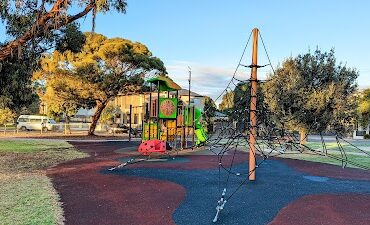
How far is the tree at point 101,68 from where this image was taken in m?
32.0

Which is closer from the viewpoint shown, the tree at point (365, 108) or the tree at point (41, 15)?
the tree at point (41, 15)

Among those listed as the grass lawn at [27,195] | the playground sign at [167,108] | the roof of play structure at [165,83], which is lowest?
the grass lawn at [27,195]

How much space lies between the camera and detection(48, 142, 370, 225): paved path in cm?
727

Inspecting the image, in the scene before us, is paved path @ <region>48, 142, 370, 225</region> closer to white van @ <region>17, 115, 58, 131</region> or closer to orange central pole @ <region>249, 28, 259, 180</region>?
orange central pole @ <region>249, 28, 259, 180</region>

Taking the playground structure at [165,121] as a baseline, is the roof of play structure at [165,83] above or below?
above

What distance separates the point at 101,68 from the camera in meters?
32.6

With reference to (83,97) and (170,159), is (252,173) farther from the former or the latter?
(83,97)

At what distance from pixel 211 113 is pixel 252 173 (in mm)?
35646

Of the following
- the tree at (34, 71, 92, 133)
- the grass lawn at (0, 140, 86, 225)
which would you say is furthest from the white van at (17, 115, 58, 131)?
the grass lawn at (0, 140, 86, 225)

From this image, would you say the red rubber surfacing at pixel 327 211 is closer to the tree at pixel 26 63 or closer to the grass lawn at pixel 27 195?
the grass lawn at pixel 27 195

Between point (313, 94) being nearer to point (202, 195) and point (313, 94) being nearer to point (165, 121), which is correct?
point (165, 121)

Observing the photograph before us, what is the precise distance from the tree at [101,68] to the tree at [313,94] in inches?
558

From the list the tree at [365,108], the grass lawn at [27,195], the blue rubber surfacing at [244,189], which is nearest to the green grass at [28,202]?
the grass lawn at [27,195]

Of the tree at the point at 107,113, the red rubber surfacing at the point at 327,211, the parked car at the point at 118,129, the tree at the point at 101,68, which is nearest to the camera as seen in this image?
the red rubber surfacing at the point at 327,211
